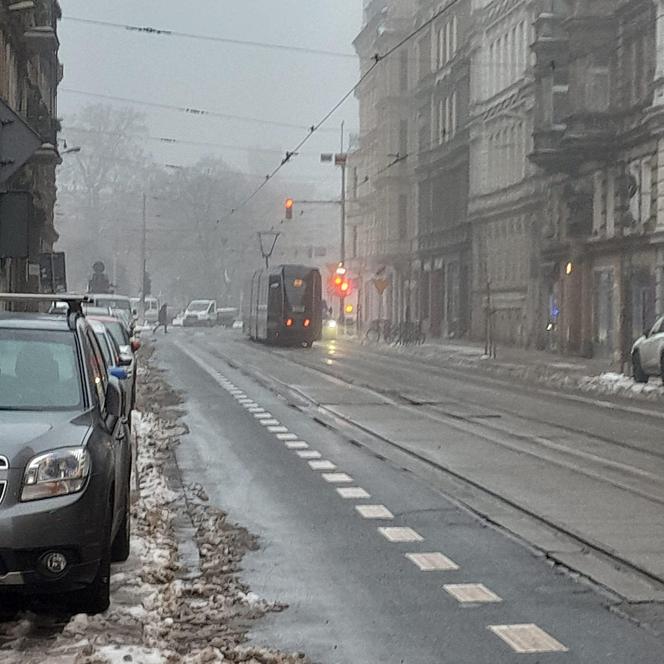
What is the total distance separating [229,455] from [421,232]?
61476 mm

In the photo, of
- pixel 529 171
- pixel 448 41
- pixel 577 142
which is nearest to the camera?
pixel 577 142

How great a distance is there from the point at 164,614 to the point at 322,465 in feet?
24.0

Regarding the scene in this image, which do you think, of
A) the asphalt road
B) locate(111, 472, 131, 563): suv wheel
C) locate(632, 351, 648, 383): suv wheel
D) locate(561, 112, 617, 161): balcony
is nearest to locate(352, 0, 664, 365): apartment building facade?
locate(561, 112, 617, 161): balcony

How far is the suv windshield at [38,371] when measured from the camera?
8.30 m

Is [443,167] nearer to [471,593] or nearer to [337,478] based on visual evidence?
[337,478]

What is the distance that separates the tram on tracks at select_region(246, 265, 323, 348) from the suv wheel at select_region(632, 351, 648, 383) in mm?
24941

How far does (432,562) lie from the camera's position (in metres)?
9.48

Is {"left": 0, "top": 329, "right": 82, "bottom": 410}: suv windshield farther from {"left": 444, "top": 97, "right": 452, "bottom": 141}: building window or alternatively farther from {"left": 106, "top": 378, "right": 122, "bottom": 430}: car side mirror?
{"left": 444, "top": 97, "right": 452, "bottom": 141}: building window

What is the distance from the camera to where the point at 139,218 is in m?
118

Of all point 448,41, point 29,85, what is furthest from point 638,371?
point 448,41

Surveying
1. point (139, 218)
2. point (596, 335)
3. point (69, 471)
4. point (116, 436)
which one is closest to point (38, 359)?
point (116, 436)

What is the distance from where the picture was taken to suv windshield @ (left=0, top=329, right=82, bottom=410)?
8.30 metres

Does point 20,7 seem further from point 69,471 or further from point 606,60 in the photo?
point 69,471

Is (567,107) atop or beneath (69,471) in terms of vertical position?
atop
